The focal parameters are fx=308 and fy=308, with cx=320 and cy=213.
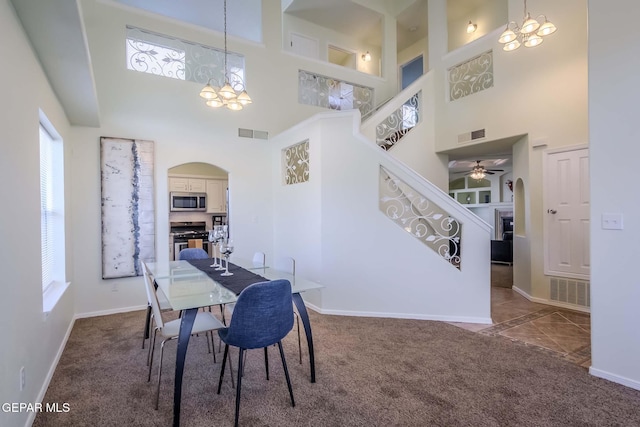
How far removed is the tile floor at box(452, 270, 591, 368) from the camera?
2.96 m

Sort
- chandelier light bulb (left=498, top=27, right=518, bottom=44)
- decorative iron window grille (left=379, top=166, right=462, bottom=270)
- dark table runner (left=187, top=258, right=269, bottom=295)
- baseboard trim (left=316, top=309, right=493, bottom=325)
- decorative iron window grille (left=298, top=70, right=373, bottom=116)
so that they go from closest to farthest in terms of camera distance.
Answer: dark table runner (left=187, top=258, right=269, bottom=295) < baseboard trim (left=316, top=309, right=493, bottom=325) < decorative iron window grille (left=379, top=166, right=462, bottom=270) < chandelier light bulb (left=498, top=27, right=518, bottom=44) < decorative iron window grille (left=298, top=70, right=373, bottom=116)

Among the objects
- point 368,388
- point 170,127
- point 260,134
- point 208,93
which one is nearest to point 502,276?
point 368,388

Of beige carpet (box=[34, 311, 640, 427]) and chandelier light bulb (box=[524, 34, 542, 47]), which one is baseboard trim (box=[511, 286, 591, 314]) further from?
chandelier light bulb (box=[524, 34, 542, 47])

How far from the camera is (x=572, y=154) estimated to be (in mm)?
4223

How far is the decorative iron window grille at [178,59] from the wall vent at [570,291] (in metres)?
5.78

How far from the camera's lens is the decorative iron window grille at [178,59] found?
14.5ft

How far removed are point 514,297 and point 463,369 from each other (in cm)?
296

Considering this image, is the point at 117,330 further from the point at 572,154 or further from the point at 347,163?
the point at 572,154

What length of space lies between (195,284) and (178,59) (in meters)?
3.87

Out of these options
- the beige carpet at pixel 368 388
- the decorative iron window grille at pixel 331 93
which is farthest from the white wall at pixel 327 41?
the beige carpet at pixel 368 388

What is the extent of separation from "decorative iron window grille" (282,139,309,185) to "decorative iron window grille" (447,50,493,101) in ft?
9.91

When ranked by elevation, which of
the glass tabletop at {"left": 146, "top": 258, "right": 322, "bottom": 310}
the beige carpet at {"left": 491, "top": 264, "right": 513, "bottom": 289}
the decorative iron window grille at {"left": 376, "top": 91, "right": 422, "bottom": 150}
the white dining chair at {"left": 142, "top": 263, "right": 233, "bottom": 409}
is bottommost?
the beige carpet at {"left": 491, "top": 264, "right": 513, "bottom": 289}

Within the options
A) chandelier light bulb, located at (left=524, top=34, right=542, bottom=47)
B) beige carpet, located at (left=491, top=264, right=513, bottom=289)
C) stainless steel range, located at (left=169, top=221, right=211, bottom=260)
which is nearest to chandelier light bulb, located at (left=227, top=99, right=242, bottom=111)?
chandelier light bulb, located at (left=524, top=34, right=542, bottom=47)

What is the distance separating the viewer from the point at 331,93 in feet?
20.7
